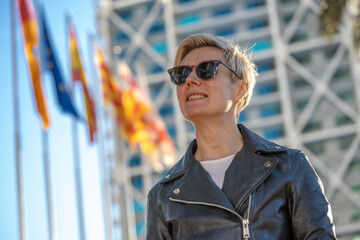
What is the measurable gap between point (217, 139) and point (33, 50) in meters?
15.1

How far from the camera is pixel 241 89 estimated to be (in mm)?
3051

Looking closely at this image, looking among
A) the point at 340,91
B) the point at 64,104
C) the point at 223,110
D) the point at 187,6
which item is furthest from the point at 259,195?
the point at 187,6

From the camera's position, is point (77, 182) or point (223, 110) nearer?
point (223, 110)

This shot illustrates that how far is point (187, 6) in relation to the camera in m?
64.8

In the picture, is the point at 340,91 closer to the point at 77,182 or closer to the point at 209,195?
the point at 77,182

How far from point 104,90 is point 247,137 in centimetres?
2244

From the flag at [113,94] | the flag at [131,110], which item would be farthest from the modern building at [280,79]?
the flag at [113,94]

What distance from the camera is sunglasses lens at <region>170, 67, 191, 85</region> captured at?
9.76ft

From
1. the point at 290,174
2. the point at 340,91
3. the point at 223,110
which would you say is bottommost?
the point at 290,174

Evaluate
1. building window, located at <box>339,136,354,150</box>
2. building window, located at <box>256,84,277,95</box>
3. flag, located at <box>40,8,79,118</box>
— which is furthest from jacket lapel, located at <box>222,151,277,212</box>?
building window, located at <box>256,84,277,95</box>

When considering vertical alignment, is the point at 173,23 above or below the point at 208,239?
above

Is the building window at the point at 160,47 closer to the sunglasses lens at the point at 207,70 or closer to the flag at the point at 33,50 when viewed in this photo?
the flag at the point at 33,50

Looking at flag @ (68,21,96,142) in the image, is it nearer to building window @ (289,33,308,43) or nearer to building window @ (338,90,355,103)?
building window @ (338,90,355,103)

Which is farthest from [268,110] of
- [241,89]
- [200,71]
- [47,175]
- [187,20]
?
[200,71]
